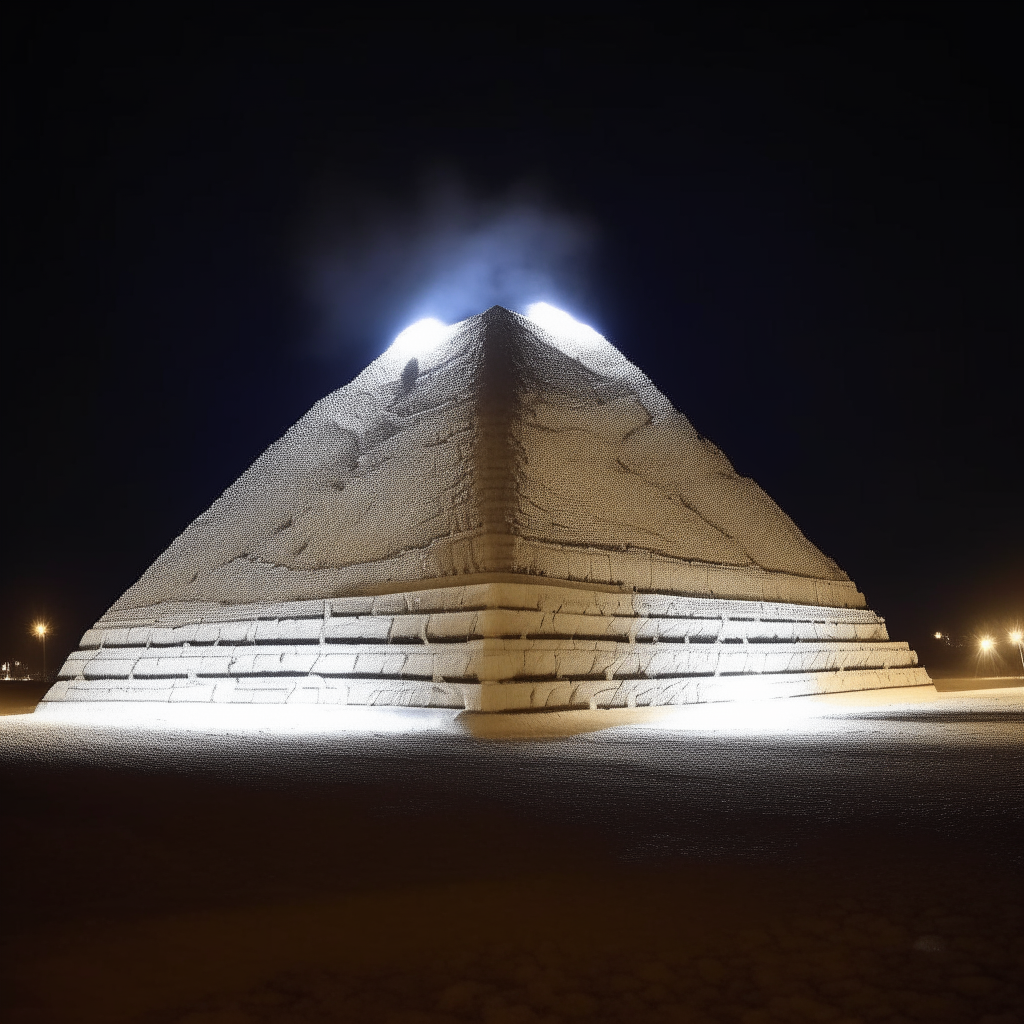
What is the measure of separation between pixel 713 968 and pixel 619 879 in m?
0.74

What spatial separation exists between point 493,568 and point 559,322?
7701mm

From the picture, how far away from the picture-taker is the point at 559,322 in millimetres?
15141

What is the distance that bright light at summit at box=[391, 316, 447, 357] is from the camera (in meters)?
14.5

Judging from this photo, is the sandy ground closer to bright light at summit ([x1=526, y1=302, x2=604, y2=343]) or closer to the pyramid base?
the pyramid base

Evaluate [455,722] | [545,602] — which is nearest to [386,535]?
[545,602]

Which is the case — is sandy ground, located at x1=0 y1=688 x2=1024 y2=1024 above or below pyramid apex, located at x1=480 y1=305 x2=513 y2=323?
below

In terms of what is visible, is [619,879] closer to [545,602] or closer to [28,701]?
[545,602]

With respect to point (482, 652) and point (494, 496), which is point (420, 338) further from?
point (482, 652)

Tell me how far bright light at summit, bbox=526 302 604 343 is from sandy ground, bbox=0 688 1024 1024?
10.5 m

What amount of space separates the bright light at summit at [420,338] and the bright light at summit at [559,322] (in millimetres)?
1658

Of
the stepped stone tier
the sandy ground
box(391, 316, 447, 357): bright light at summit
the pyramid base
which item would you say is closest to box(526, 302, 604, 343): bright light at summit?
the stepped stone tier

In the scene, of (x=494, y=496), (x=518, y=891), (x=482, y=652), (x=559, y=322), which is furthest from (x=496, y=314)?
(x=518, y=891)

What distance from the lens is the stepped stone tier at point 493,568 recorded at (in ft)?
28.6

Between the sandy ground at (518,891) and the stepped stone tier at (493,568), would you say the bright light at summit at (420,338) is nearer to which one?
the stepped stone tier at (493,568)
